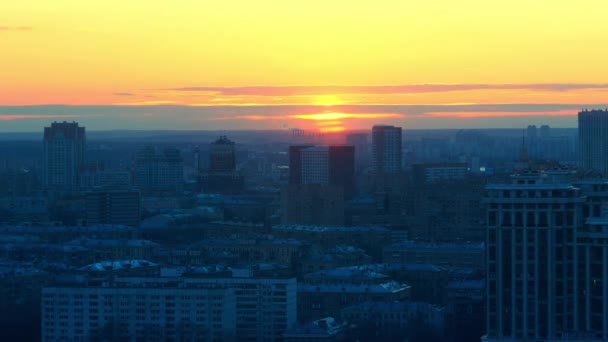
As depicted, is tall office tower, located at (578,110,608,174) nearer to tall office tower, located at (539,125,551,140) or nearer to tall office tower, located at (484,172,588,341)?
tall office tower, located at (539,125,551,140)

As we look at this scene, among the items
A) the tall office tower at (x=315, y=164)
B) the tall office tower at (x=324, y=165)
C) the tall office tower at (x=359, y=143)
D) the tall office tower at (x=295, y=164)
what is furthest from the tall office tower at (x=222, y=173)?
the tall office tower at (x=359, y=143)

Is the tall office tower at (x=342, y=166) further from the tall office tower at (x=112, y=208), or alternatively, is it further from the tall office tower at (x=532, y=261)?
the tall office tower at (x=532, y=261)

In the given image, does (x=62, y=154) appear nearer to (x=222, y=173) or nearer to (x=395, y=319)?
(x=222, y=173)

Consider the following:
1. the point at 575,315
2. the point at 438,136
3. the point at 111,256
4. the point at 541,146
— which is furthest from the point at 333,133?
the point at 575,315

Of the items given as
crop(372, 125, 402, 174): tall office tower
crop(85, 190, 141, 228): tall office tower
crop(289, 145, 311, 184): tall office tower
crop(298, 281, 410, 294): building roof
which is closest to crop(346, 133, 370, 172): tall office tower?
crop(372, 125, 402, 174): tall office tower

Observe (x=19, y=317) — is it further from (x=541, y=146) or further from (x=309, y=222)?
(x=541, y=146)

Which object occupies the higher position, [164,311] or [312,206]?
[312,206]

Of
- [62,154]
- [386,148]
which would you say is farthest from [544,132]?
[62,154]
